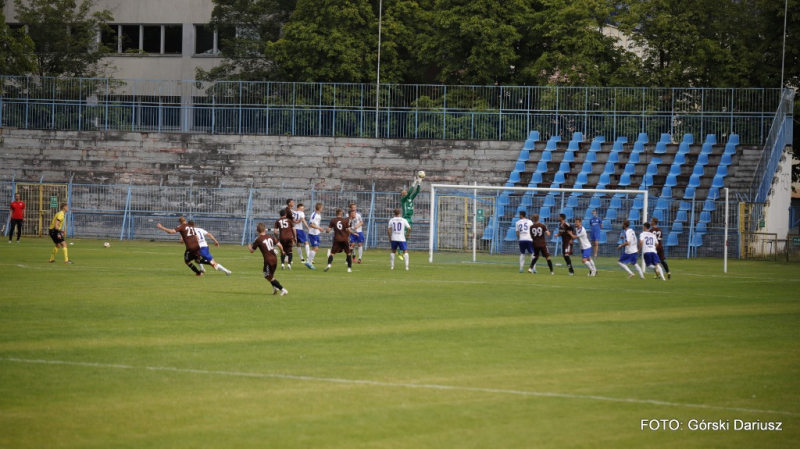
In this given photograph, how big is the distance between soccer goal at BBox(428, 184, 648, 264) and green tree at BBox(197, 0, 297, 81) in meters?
17.3

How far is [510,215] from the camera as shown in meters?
44.1

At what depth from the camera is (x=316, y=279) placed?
2683cm

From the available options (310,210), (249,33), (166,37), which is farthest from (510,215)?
(166,37)

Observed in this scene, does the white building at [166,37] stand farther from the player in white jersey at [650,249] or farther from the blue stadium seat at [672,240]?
the player in white jersey at [650,249]

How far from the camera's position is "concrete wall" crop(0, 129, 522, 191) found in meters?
46.5

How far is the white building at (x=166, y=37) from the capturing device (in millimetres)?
63500

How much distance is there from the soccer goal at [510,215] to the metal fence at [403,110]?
475cm

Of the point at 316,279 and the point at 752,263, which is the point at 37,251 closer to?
the point at 316,279

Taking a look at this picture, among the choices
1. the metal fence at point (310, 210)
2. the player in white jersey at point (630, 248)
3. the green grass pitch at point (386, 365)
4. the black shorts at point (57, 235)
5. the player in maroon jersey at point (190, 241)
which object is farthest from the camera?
the metal fence at point (310, 210)

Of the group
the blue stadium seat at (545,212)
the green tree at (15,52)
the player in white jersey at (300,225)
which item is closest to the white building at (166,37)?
the green tree at (15,52)

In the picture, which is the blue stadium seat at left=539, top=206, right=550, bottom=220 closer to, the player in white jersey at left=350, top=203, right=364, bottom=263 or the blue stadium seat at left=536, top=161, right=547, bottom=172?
the blue stadium seat at left=536, top=161, right=547, bottom=172

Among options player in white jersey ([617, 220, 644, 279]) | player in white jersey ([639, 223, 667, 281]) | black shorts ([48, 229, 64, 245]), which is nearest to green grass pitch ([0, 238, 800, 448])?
player in white jersey ([639, 223, 667, 281])

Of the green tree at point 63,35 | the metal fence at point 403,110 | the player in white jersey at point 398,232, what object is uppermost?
the green tree at point 63,35

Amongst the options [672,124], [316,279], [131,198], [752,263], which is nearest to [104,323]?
[316,279]
